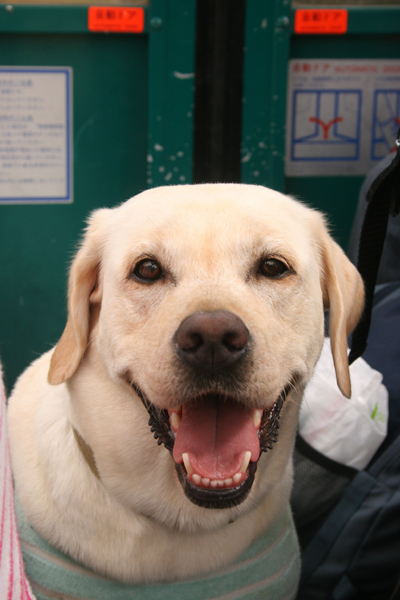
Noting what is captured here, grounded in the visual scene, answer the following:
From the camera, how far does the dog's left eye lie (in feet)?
4.09

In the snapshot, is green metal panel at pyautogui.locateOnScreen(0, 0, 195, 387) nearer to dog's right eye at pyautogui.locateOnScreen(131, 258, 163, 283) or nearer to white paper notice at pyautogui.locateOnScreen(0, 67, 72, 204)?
white paper notice at pyautogui.locateOnScreen(0, 67, 72, 204)

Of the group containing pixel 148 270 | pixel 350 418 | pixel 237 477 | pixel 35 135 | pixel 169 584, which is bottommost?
pixel 169 584

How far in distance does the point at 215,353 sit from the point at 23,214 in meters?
1.86

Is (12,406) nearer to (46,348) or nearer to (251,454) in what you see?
(251,454)

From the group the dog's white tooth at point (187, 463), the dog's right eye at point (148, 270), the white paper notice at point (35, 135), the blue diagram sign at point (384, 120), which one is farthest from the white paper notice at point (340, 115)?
the dog's white tooth at point (187, 463)

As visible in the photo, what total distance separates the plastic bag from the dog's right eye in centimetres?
65

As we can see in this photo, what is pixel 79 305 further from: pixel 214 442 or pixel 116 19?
pixel 116 19

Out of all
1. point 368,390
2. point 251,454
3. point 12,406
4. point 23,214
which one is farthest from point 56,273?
point 251,454

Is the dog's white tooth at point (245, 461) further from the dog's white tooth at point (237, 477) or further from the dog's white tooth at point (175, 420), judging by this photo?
the dog's white tooth at point (175, 420)

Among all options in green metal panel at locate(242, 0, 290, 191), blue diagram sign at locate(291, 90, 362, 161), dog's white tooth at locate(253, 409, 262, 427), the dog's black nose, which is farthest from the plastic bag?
blue diagram sign at locate(291, 90, 362, 161)

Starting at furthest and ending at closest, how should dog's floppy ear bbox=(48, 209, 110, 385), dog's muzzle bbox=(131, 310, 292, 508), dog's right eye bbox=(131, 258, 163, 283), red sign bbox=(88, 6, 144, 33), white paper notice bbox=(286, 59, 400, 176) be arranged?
1. white paper notice bbox=(286, 59, 400, 176)
2. red sign bbox=(88, 6, 144, 33)
3. dog's floppy ear bbox=(48, 209, 110, 385)
4. dog's right eye bbox=(131, 258, 163, 283)
5. dog's muzzle bbox=(131, 310, 292, 508)

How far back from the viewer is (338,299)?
140 cm

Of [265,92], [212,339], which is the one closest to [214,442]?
[212,339]

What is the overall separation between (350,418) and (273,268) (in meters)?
0.70
